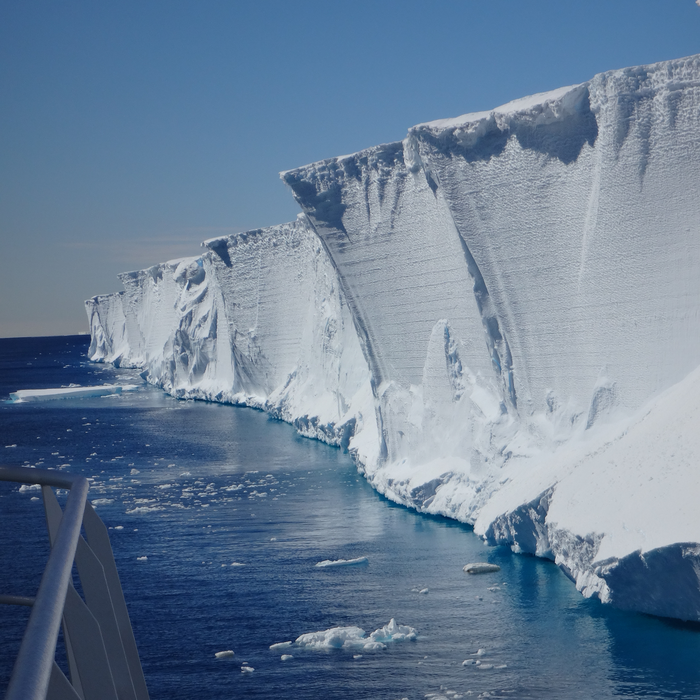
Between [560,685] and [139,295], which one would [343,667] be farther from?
[139,295]

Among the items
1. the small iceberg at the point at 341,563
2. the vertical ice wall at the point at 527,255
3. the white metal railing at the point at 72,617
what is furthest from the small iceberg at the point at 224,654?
the white metal railing at the point at 72,617

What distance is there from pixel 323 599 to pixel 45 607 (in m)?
8.47

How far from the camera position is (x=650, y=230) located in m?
9.29

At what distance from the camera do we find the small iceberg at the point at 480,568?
32.6 feet

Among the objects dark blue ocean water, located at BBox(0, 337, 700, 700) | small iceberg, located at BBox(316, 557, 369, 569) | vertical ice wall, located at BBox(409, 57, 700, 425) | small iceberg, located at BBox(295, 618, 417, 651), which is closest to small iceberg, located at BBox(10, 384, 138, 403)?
dark blue ocean water, located at BBox(0, 337, 700, 700)

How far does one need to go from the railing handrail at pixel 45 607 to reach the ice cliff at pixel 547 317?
6.84 meters

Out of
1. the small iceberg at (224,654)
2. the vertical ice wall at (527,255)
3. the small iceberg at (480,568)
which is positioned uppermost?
the vertical ice wall at (527,255)

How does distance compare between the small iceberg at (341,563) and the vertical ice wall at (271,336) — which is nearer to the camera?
the small iceberg at (341,563)

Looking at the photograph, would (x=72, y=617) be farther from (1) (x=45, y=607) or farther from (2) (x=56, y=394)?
(2) (x=56, y=394)

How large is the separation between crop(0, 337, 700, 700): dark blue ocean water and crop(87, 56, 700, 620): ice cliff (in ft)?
2.25

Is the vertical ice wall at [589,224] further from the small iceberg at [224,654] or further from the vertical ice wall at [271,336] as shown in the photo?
the vertical ice wall at [271,336]

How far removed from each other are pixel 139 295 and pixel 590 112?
3847 cm

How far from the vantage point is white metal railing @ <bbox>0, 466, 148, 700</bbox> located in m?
0.94

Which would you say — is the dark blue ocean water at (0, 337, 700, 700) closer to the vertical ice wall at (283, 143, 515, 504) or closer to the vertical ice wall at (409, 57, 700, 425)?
the vertical ice wall at (283, 143, 515, 504)
